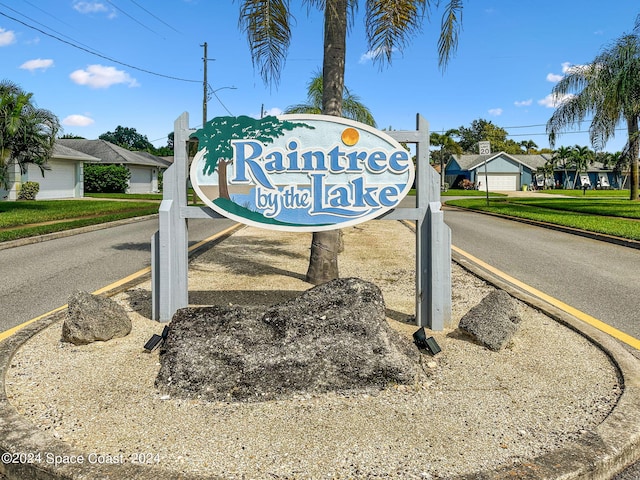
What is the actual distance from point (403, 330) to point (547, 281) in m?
3.83

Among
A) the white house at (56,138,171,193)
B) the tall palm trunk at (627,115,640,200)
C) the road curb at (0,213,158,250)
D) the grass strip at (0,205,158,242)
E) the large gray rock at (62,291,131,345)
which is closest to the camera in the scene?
the large gray rock at (62,291,131,345)

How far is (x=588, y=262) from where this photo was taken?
9383 millimetres

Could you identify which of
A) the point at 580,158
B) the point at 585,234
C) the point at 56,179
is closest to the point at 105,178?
the point at 56,179

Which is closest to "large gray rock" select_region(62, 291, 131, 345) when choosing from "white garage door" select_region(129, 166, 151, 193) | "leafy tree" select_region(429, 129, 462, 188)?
"white garage door" select_region(129, 166, 151, 193)

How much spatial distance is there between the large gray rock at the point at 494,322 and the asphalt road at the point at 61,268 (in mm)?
4483

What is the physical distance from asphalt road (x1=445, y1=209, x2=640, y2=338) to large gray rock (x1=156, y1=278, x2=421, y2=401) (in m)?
2.89

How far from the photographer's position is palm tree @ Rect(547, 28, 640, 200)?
2231cm

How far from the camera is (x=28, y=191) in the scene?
28.1 m

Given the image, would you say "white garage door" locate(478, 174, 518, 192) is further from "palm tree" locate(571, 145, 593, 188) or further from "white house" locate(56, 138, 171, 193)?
"white house" locate(56, 138, 171, 193)

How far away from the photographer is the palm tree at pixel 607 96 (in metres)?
22.3

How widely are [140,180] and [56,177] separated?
477 inches

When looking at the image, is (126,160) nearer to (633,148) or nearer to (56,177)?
(56,177)

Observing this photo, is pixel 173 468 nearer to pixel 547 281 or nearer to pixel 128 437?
pixel 128 437

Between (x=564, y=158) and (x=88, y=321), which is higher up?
(x=564, y=158)
